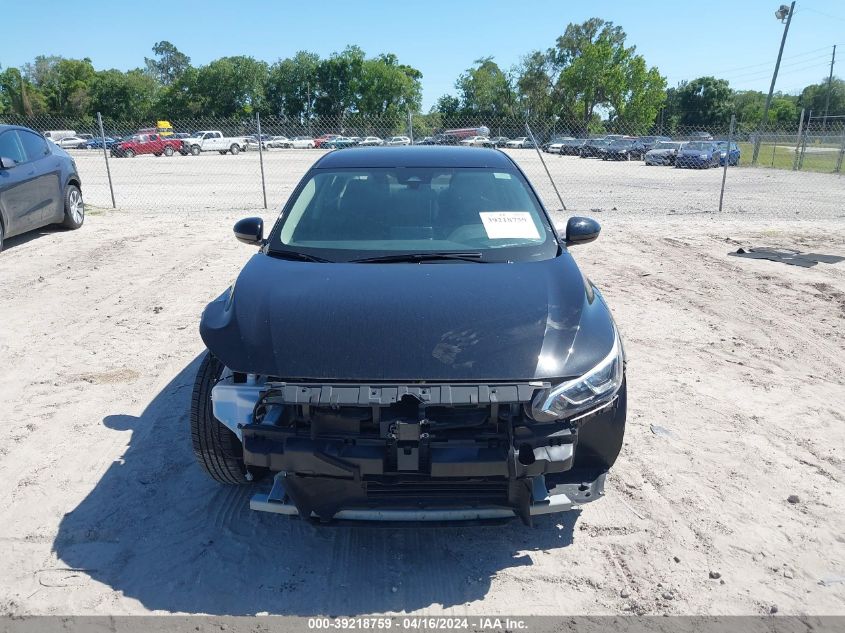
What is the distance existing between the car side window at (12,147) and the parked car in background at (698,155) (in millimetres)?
28677

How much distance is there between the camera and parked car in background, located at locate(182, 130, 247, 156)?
138 feet

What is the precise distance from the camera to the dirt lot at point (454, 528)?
2.69m

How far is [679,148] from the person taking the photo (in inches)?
1271

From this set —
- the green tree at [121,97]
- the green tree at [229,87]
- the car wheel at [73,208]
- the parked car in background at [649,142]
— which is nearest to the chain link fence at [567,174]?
the parked car in background at [649,142]

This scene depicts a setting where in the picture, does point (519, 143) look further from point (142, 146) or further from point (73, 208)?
Answer: point (73, 208)

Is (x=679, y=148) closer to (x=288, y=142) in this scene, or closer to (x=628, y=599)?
(x=288, y=142)

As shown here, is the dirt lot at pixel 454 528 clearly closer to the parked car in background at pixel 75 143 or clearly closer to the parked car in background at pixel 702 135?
the parked car in background at pixel 702 135

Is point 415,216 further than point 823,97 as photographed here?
No

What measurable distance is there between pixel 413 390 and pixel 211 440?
1127mm

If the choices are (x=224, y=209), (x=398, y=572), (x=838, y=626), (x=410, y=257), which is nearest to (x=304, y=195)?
(x=410, y=257)

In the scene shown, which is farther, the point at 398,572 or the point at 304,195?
the point at 304,195

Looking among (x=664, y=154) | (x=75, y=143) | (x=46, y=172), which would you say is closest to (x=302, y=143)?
(x=75, y=143)

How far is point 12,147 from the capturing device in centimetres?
915

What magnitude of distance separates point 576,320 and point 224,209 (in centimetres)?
1250
